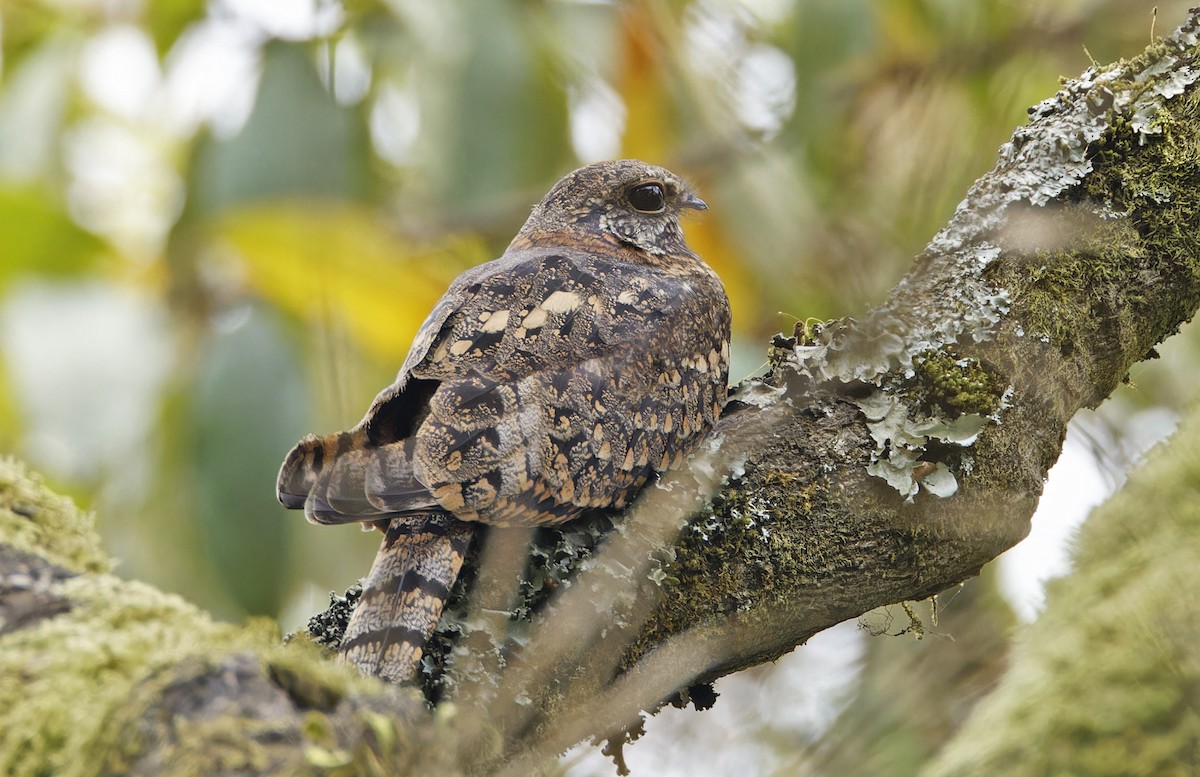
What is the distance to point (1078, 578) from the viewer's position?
2.50m

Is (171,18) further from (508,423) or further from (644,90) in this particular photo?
(508,423)

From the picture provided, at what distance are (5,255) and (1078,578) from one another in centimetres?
513

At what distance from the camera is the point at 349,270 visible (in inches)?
196

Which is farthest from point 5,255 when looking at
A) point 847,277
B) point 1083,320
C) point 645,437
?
point 1083,320

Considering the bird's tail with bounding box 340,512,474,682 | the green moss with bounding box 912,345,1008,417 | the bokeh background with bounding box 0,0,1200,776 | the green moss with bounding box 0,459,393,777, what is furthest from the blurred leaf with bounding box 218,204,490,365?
the green moss with bounding box 0,459,393,777

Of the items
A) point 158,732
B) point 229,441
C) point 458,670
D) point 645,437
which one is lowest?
point 158,732

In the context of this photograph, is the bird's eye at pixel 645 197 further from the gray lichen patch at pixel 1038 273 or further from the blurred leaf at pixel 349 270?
the blurred leaf at pixel 349 270

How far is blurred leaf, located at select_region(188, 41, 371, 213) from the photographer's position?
511 centimetres

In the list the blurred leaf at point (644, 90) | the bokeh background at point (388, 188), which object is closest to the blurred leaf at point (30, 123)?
the bokeh background at point (388, 188)

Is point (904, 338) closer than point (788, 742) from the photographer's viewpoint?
Yes

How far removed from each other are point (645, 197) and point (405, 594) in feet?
5.75

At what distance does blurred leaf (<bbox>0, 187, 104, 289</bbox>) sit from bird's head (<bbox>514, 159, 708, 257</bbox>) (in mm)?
2983

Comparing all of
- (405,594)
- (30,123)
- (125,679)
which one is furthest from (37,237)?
(125,679)

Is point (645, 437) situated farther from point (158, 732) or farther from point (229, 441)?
point (229, 441)
